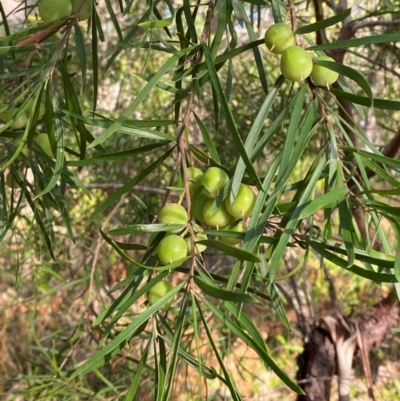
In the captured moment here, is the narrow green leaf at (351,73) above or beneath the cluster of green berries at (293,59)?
beneath

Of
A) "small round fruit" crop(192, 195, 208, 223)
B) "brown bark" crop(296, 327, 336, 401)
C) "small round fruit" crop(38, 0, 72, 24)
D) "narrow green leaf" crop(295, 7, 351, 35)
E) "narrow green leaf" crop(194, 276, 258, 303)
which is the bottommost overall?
"brown bark" crop(296, 327, 336, 401)

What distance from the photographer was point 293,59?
333 mm

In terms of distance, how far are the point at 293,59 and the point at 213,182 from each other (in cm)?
9

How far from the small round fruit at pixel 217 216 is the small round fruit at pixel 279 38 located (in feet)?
0.36

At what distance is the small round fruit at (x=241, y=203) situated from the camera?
35cm

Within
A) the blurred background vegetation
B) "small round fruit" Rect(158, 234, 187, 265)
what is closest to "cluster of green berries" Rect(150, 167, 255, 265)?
"small round fruit" Rect(158, 234, 187, 265)

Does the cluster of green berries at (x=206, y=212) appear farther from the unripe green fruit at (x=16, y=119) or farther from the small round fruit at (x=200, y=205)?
the unripe green fruit at (x=16, y=119)

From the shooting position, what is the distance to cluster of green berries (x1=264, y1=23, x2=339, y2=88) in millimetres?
334

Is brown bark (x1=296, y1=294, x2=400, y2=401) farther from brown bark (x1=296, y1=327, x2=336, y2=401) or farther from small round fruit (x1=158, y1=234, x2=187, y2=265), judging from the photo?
small round fruit (x1=158, y1=234, x2=187, y2=265)

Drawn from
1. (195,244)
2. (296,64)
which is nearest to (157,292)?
(195,244)

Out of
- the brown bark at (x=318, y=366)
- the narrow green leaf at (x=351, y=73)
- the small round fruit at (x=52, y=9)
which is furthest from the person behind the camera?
the brown bark at (x=318, y=366)

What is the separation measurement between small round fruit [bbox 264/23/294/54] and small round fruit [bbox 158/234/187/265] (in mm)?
141

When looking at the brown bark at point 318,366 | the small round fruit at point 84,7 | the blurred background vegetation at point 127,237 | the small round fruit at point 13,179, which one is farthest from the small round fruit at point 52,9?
the brown bark at point 318,366

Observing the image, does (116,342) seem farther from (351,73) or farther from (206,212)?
(351,73)
